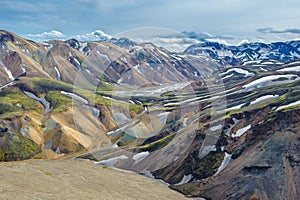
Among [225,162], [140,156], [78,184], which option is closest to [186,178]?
[225,162]

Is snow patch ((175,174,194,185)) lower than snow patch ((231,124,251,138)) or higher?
lower

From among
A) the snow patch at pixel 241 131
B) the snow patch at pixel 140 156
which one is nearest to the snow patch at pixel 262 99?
the snow patch at pixel 241 131

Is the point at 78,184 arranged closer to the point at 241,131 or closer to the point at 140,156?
the point at 140,156

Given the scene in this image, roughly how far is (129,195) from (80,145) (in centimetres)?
10468

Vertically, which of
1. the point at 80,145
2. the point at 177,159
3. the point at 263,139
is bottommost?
the point at 80,145

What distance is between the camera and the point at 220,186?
259 feet

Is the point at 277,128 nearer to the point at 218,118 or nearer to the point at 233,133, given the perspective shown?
the point at 233,133

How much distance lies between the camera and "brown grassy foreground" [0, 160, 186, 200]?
59147 millimetres

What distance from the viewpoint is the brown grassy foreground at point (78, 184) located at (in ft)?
194

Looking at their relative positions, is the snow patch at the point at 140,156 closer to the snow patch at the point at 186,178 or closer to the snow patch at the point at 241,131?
the snow patch at the point at 186,178

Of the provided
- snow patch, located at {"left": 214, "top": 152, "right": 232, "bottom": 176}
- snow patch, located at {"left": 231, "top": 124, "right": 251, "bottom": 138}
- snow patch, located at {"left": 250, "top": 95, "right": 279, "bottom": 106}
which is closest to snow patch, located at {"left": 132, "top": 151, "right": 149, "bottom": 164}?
snow patch, located at {"left": 214, "top": 152, "right": 232, "bottom": 176}

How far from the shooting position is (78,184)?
7469cm

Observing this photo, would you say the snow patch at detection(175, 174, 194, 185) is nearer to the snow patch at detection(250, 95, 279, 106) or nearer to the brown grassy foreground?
the brown grassy foreground

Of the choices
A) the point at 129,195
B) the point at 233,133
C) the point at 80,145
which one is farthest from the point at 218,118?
the point at 80,145
